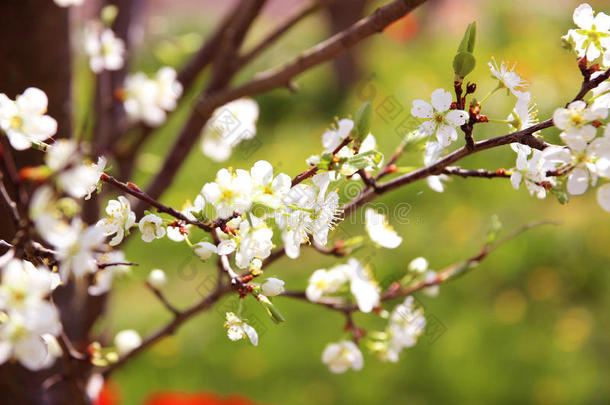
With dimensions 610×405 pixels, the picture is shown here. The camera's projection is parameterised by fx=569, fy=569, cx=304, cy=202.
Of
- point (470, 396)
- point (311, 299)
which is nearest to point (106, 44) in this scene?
point (311, 299)

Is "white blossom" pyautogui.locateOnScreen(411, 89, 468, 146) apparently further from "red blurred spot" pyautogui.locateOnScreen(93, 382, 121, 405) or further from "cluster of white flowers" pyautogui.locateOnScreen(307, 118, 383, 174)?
"red blurred spot" pyautogui.locateOnScreen(93, 382, 121, 405)

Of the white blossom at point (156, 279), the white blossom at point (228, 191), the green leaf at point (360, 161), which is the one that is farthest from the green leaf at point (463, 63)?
the white blossom at point (156, 279)

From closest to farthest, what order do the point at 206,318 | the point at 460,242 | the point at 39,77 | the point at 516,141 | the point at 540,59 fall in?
the point at 516,141 → the point at 39,77 → the point at 206,318 → the point at 460,242 → the point at 540,59

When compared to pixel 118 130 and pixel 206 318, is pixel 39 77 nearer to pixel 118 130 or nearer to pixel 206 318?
pixel 118 130

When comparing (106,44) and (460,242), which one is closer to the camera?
(106,44)

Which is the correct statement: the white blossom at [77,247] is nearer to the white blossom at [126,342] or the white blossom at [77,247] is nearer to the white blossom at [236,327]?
the white blossom at [236,327]

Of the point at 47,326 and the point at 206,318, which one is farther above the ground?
the point at 47,326

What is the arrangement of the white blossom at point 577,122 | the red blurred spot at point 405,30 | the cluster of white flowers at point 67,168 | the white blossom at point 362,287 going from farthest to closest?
the red blurred spot at point 405,30
the white blossom at point 362,287
the white blossom at point 577,122
the cluster of white flowers at point 67,168
